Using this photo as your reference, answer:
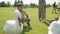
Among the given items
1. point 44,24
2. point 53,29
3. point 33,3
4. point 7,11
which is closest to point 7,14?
point 7,11

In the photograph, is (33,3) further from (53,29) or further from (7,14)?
(53,29)

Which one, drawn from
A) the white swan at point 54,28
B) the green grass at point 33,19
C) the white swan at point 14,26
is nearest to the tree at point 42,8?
the green grass at point 33,19

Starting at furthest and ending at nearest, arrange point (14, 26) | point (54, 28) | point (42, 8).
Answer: point (42, 8)
point (14, 26)
point (54, 28)

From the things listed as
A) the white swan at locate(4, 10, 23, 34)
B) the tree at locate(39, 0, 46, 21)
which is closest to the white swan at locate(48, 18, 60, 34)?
the white swan at locate(4, 10, 23, 34)

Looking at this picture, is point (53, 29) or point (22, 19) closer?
point (53, 29)

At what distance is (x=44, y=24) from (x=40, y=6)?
24 centimetres

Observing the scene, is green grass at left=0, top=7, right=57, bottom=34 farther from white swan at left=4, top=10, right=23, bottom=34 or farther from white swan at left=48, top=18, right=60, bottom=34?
white swan at left=48, top=18, right=60, bottom=34

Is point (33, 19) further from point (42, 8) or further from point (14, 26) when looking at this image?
point (14, 26)

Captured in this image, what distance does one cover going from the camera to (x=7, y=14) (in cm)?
211

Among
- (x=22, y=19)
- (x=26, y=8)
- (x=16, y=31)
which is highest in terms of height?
(x=26, y=8)

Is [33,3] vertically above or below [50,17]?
above

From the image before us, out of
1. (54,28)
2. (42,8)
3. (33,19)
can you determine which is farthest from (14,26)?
(54,28)

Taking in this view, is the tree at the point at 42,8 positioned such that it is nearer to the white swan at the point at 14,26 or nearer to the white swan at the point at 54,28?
the white swan at the point at 14,26

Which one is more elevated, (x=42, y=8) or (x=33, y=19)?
(x=42, y=8)
